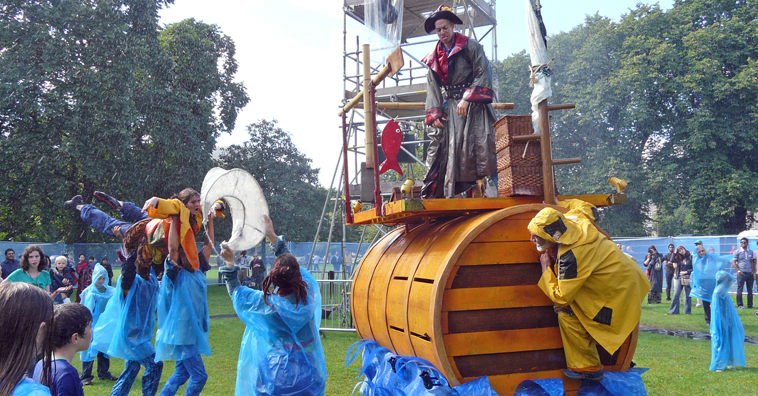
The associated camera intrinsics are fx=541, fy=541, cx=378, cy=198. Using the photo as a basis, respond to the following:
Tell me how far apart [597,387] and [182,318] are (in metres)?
3.37

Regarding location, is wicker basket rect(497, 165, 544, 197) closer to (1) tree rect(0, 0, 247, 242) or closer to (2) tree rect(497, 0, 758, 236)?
(1) tree rect(0, 0, 247, 242)

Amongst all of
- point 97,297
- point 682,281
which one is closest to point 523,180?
point 97,297

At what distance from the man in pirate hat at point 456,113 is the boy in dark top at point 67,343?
2904mm

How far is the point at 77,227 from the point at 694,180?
27481 mm

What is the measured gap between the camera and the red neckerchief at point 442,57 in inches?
183

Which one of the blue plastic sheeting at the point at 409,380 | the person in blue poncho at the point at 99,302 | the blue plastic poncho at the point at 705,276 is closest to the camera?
the blue plastic sheeting at the point at 409,380

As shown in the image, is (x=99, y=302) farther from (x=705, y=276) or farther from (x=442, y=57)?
(x=705, y=276)

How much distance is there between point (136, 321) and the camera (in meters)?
5.14

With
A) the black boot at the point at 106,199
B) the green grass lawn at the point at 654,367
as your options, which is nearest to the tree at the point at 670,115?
the green grass lawn at the point at 654,367

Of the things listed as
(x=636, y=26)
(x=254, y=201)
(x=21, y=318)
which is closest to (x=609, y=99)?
(x=636, y=26)

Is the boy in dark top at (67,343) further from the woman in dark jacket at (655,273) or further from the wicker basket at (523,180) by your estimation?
the woman in dark jacket at (655,273)

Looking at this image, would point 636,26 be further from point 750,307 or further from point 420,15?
point 420,15

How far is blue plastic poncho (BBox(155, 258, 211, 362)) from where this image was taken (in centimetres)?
465

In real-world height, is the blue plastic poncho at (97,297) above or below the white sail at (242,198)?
below
